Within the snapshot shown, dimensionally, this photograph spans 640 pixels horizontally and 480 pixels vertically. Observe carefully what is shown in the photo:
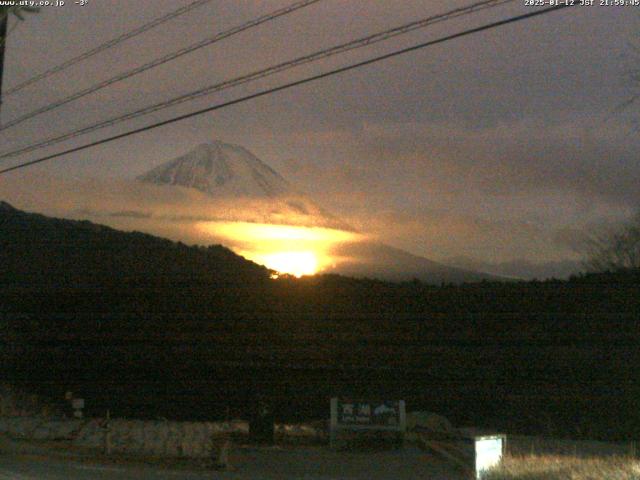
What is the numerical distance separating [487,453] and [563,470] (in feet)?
4.84

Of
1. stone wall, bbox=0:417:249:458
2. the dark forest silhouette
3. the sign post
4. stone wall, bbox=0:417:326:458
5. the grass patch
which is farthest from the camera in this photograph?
the dark forest silhouette

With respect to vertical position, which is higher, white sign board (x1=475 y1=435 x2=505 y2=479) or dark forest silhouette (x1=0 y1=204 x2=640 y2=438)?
dark forest silhouette (x1=0 y1=204 x2=640 y2=438)

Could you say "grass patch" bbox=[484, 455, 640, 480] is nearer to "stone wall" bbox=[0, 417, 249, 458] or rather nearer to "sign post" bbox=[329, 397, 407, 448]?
"sign post" bbox=[329, 397, 407, 448]

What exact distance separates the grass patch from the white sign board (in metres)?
0.17

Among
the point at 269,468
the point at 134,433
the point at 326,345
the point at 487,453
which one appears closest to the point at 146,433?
the point at 134,433

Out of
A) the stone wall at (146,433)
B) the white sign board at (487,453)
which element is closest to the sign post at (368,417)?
the stone wall at (146,433)

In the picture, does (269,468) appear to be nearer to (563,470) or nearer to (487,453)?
(487,453)

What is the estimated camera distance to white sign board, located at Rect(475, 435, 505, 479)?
461 inches

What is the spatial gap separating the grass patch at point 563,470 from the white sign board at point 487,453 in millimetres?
166

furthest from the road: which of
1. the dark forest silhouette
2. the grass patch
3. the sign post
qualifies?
the dark forest silhouette

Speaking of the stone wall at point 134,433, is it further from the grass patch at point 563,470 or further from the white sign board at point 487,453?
the grass patch at point 563,470

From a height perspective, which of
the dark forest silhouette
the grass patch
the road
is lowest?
the road

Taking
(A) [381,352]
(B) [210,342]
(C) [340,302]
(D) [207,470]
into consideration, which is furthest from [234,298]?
(D) [207,470]

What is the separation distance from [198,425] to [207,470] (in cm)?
879
